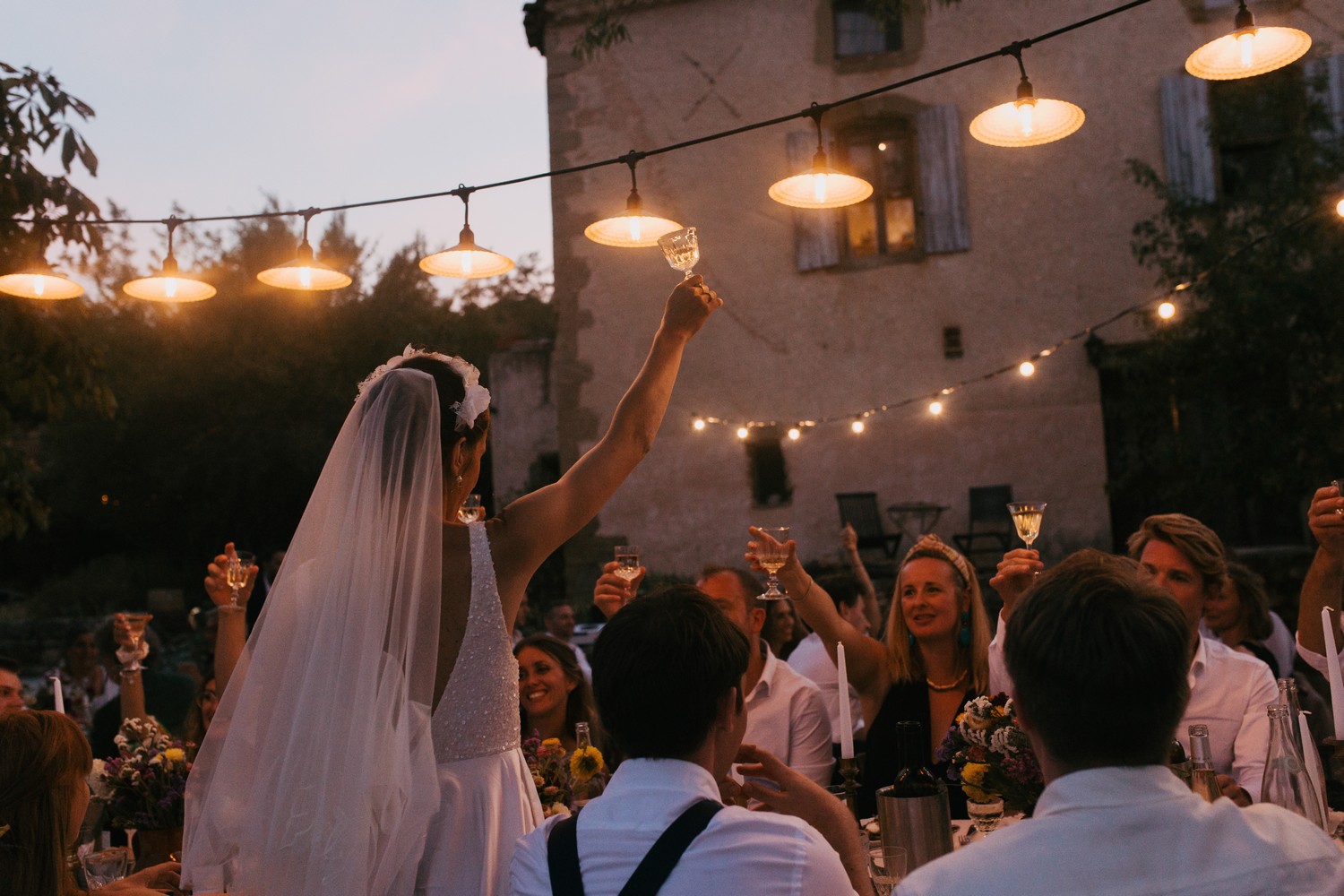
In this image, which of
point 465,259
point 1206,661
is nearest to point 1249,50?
point 1206,661

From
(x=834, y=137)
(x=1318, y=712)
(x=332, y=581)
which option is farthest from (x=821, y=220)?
(x=332, y=581)

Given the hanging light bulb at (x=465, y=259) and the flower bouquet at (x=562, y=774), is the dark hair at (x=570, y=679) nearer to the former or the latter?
the flower bouquet at (x=562, y=774)

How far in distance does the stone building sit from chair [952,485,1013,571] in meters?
0.16

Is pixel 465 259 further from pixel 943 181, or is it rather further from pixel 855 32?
pixel 855 32

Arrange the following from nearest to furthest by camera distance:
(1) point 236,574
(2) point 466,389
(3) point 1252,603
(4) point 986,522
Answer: (2) point 466,389
(1) point 236,574
(3) point 1252,603
(4) point 986,522

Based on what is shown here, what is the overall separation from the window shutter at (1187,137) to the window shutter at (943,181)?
2.06m

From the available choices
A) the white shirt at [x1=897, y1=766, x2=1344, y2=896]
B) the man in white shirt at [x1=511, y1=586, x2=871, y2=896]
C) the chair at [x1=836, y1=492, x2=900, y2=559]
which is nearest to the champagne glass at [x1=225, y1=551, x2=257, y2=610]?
the man in white shirt at [x1=511, y1=586, x2=871, y2=896]

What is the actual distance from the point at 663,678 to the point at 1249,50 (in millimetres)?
3219

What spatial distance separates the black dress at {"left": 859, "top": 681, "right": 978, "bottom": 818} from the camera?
3736 mm

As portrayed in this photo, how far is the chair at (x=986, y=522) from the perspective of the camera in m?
11.9

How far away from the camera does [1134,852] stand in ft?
4.78

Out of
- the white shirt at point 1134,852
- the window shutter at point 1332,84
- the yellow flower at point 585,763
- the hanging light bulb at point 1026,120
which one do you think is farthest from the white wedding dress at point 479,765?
the window shutter at point 1332,84

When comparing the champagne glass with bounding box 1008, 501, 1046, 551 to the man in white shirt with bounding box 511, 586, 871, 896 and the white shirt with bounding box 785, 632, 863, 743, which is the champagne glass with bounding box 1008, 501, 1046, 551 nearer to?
the white shirt with bounding box 785, 632, 863, 743

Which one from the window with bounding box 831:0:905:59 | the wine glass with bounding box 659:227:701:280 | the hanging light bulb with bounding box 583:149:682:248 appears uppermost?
the window with bounding box 831:0:905:59
